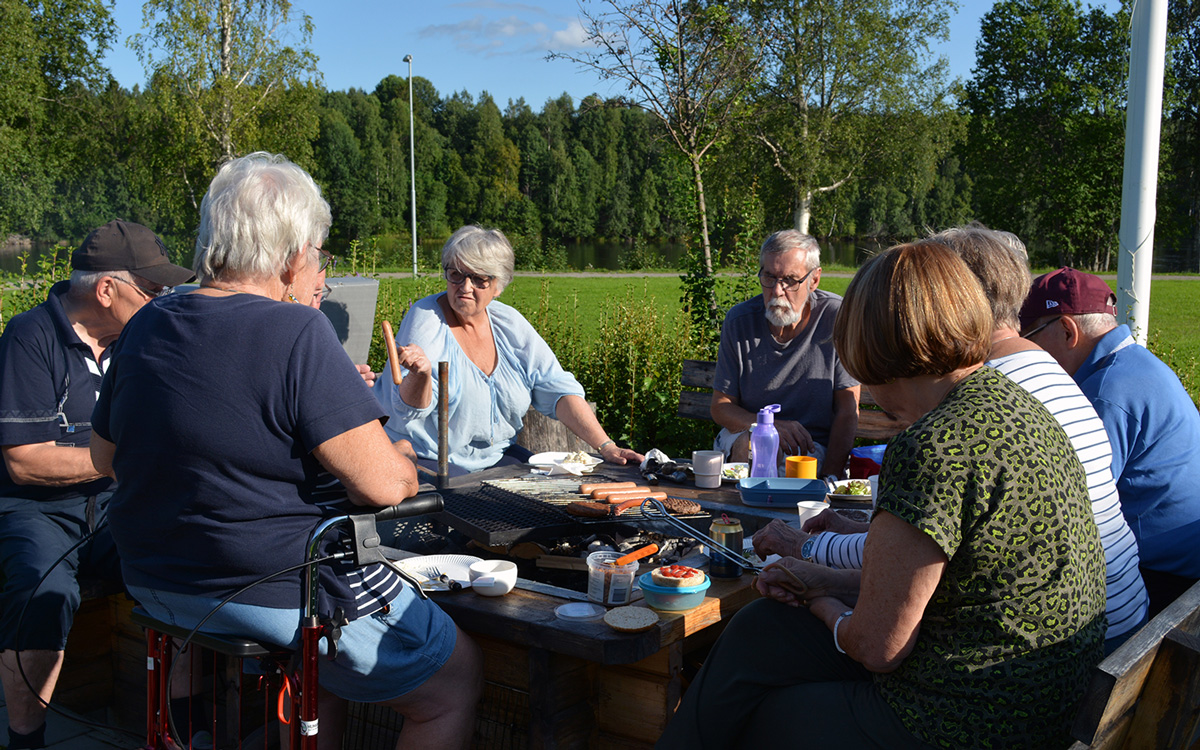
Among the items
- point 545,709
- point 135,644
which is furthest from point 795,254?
point 135,644

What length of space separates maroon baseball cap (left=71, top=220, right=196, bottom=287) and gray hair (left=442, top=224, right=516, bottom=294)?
3.64 ft

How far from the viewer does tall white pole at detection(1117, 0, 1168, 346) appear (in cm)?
404

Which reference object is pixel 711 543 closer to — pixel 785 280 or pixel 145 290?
pixel 785 280

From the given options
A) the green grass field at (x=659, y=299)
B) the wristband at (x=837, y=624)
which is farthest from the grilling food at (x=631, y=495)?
the green grass field at (x=659, y=299)

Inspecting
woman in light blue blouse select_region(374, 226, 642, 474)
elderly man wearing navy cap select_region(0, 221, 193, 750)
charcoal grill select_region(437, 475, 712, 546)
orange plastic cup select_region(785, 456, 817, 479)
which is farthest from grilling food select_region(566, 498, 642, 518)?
elderly man wearing navy cap select_region(0, 221, 193, 750)

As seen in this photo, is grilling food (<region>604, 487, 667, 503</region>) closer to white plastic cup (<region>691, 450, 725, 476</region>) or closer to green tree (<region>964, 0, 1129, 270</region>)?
white plastic cup (<region>691, 450, 725, 476</region>)

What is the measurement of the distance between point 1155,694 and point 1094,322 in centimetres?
139

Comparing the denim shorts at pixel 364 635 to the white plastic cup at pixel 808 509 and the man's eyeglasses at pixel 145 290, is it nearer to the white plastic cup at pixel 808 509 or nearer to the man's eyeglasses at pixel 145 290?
the white plastic cup at pixel 808 509

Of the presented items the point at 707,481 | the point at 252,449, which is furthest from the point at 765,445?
the point at 252,449

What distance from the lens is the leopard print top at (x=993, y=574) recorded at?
1.55 m

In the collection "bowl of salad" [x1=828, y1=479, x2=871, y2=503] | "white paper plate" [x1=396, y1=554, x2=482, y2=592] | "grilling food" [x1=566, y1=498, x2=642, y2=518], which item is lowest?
"white paper plate" [x1=396, y1=554, x2=482, y2=592]

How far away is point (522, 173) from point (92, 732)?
7402cm

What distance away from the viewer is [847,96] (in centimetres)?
2880

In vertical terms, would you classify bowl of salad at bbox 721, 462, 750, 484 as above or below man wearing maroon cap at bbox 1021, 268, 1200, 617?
below
